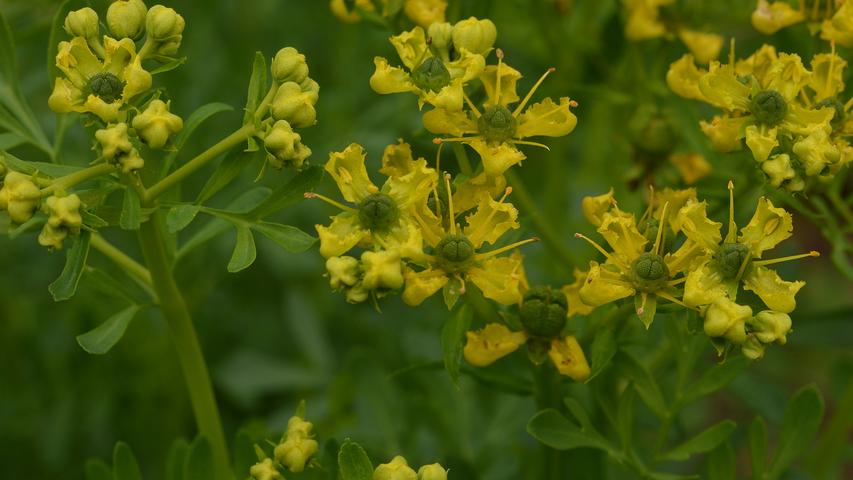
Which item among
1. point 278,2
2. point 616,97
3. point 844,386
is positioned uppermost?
point 616,97

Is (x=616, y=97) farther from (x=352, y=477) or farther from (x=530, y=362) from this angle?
(x=352, y=477)

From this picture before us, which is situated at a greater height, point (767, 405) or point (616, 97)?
point (616, 97)

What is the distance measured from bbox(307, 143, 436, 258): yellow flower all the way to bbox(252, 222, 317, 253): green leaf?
7cm

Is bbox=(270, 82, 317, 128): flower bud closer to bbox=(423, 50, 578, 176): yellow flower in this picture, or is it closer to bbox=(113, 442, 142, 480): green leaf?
bbox=(423, 50, 578, 176): yellow flower

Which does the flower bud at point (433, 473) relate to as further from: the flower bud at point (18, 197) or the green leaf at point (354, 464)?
the flower bud at point (18, 197)

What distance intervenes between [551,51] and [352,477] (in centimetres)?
165

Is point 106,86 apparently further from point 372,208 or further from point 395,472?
point 395,472

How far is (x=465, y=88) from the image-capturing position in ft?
8.05

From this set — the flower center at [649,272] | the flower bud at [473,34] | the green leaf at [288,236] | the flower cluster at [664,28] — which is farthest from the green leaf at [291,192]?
the flower cluster at [664,28]

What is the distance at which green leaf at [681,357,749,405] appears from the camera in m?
2.50

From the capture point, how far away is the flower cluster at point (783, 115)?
2.21 m

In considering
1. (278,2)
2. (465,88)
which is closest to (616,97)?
(465,88)

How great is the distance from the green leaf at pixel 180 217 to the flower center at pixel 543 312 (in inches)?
25.1

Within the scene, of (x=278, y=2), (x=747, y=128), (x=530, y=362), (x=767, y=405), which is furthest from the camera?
(x=278, y=2)
